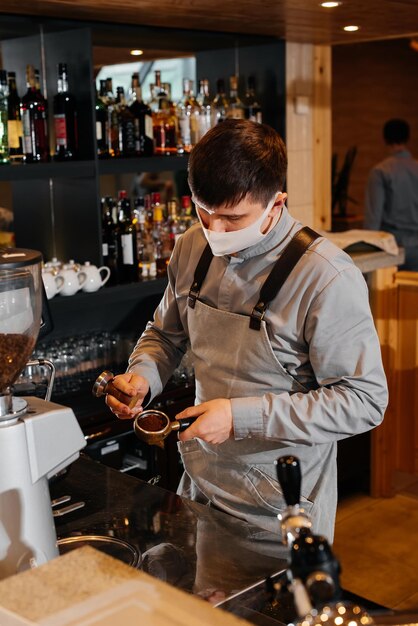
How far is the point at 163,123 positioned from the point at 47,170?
2.60 feet

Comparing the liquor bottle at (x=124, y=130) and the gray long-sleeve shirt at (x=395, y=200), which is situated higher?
the liquor bottle at (x=124, y=130)

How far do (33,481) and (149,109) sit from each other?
8.09ft

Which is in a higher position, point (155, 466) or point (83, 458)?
point (83, 458)

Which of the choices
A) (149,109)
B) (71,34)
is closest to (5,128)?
(71,34)

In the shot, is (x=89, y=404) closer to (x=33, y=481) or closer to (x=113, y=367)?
(x=113, y=367)

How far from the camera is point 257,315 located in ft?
6.29

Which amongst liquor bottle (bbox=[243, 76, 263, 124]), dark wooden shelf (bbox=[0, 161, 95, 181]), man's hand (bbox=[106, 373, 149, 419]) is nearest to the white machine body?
man's hand (bbox=[106, 373, 149, 419])

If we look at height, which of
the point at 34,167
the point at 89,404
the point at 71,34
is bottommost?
the point at 89,404

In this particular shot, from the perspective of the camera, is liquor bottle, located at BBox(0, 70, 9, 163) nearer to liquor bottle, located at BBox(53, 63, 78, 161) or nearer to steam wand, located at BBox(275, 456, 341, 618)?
liquor bottle, located at BBox(53, 63, 78, 161)

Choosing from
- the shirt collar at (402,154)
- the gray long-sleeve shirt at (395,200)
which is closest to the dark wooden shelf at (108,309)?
the gray long-sleeve shirt at (395,200)

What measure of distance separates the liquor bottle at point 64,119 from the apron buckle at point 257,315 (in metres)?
1.63

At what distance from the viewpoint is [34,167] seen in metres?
3.07

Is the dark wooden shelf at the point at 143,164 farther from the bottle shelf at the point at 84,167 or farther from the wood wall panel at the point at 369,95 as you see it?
the wood wall panel at the point at 369,95

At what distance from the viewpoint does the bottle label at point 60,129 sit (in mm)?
3271
